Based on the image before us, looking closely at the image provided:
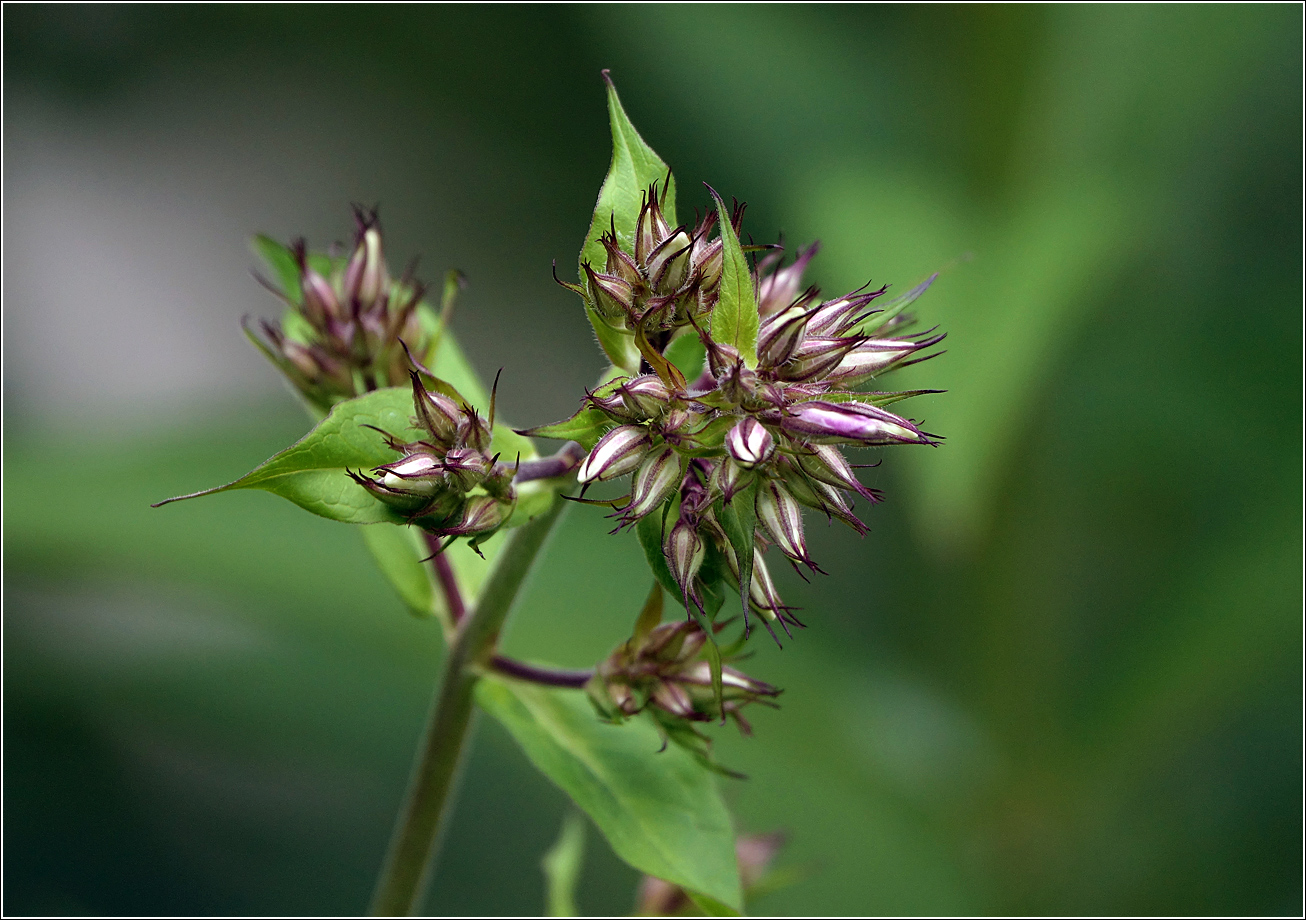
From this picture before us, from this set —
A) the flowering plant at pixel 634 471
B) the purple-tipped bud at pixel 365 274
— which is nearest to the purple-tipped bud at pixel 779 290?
the flowering plant at pixel 634 471

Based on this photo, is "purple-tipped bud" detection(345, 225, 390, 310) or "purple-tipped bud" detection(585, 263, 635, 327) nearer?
"purple-tipped bud" detection(585, 263, 635, 327)

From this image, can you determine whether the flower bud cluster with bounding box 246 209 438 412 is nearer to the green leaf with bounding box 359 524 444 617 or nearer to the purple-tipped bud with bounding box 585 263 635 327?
the green leaf with bounding box 359 524 444 617

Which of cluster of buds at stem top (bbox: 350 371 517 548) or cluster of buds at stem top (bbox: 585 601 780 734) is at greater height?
cluster of buds at stem top (bbox: 350 371 517 548)

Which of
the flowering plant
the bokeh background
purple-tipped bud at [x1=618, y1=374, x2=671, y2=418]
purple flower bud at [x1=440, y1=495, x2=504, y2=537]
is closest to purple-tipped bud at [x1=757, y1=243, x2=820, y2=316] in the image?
the flowering plant

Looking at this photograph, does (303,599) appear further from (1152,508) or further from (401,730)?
(1152,508)

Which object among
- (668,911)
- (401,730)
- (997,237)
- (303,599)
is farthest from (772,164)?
(668,911)

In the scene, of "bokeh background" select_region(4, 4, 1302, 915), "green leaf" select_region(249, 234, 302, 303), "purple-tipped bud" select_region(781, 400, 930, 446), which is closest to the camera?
"purple-tipped bud" select_region(781, 400, 930, 446)
